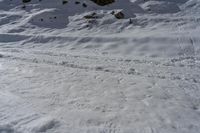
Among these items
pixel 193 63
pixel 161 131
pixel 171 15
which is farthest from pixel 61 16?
pixel 161 131

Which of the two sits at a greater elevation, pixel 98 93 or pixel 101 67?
pixel 101 67

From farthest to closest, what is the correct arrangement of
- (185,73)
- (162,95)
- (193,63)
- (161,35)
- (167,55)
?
(161,35)
(167,55)
(193,63)
(185,73)
(162,95)

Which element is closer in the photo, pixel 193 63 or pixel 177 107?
pixel 177 107

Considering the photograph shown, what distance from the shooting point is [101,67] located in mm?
7426

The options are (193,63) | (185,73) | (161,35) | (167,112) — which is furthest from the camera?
(161,35)

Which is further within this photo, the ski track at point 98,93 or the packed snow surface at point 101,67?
the packed snow surface at point 101,67

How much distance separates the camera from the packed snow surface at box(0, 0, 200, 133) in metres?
4.75

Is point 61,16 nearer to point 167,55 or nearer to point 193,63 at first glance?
point 167,55

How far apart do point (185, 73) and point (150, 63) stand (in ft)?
3.99

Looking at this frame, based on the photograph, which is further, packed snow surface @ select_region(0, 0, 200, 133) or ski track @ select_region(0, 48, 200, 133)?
packed snow surface @ select_region(0, 0, 200, 133)

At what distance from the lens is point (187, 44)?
27.4 feet

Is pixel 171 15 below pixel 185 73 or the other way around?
the other way around

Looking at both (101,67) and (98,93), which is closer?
(98,93)

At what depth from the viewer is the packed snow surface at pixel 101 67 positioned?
4754mm
